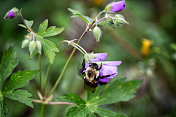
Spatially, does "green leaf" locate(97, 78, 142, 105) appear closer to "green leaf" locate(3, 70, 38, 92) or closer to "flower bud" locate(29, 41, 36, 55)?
"green leaf" locate(3, 70, 38, 92)

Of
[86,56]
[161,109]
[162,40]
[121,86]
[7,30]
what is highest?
[7,30]

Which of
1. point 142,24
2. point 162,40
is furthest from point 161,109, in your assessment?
point 142,24

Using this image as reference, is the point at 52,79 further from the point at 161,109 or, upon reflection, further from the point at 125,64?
the point at 161,109

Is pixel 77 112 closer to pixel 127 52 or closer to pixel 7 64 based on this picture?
pixel 7 64

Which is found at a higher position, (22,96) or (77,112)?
(22,96)

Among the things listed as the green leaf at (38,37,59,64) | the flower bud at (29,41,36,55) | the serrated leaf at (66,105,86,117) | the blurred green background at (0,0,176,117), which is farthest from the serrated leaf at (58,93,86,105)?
the blurred green background at (0,0,176,117)

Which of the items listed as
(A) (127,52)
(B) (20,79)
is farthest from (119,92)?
(A) (127,52)

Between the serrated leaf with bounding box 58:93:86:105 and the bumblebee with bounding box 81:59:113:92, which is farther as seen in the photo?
the serrated leaf with bounding box 58:93:86:105
